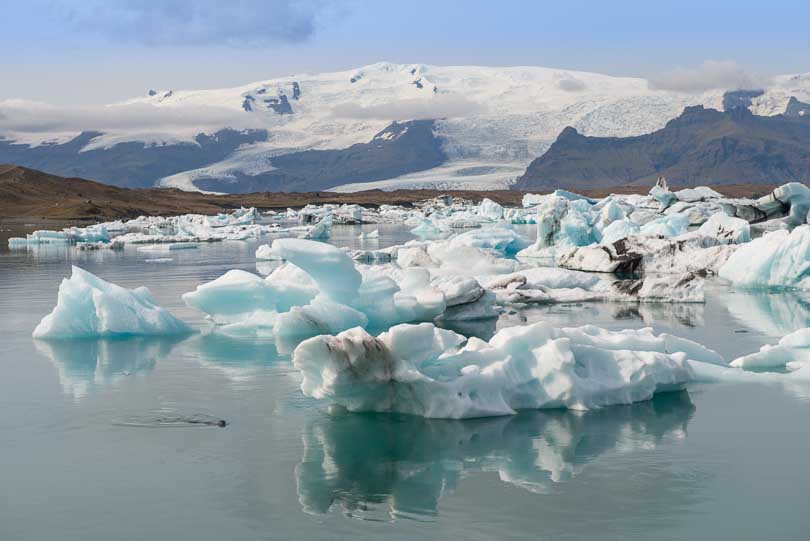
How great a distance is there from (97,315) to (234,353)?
2329 mm

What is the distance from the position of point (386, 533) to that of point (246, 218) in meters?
48.0

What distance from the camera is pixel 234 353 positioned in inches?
463

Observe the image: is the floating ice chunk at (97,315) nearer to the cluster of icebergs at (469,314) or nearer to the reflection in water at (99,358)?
the cluster of icebergs at (469,314)

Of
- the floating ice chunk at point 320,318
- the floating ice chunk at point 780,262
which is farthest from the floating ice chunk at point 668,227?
the floating ice chunk at point 320,318

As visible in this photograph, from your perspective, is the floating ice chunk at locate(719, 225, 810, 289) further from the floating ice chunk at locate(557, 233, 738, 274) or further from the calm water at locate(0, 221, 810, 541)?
the calm water at locate(0, 221, 810, 541)

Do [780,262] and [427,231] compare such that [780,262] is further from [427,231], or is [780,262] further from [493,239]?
[427,231]

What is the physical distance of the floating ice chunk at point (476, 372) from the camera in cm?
783

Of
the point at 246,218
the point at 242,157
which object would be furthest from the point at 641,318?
the point at 242,157

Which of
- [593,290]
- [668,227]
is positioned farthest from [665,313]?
[668,227]

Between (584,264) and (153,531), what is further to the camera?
(584,264)

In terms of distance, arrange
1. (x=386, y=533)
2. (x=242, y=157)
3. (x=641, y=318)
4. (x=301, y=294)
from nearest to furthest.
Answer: (x=386, y=533) → (x=301, y=294) → (x=641, y=318) → (x=242, y=157)

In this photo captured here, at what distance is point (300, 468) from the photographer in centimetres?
699

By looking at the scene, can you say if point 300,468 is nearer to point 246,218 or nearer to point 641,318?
point 641,318

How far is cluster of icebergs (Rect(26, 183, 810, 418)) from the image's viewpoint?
8.12m
